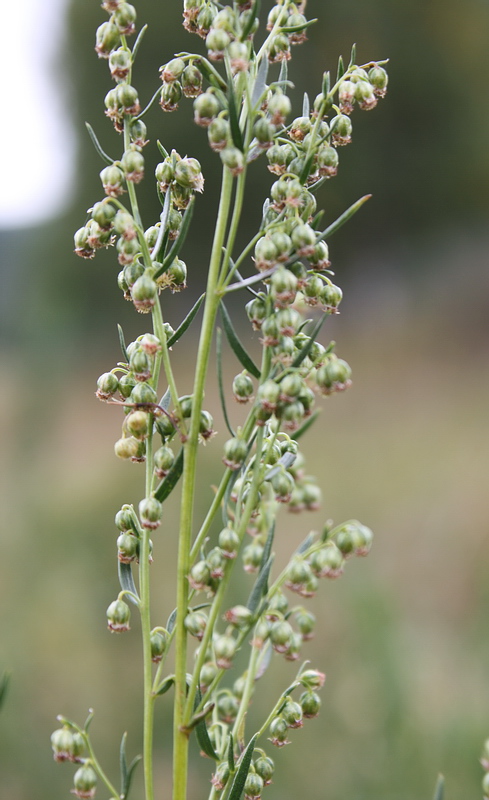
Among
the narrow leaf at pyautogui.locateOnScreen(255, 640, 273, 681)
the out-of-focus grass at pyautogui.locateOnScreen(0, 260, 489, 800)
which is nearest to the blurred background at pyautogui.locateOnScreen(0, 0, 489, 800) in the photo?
the out-of-focus grass at pyautogui.locateOnScreen(0, 260, 489, 800)

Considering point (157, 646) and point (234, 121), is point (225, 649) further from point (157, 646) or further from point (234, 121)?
point (234, 121)

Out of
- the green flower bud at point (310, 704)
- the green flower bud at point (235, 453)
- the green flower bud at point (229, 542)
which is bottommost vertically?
the green flower bud at point (310, 704)

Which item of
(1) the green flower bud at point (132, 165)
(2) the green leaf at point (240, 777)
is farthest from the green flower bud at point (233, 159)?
(2) the green leaf at point (240, 777)

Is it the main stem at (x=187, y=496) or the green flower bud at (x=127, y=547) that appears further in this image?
the green flower bud at (x=127, y=547)

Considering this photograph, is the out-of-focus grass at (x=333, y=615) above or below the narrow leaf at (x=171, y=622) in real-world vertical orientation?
below

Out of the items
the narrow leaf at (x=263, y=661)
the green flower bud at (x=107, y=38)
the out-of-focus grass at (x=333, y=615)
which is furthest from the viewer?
Answer: the out-of-focus grass at (x=333, y=615)

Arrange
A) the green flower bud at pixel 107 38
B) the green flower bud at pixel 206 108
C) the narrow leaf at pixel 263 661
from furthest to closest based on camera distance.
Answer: the narrow leaf at pixel 263 661
the green flower bud at pixel 107 38
the green flower bud at pixel 206 108

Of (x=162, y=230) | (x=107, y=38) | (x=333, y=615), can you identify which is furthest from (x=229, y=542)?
(x=333, y=615)

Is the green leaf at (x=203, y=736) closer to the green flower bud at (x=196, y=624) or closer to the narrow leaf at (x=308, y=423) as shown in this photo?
the green flower bud at (x=196, y=624)
